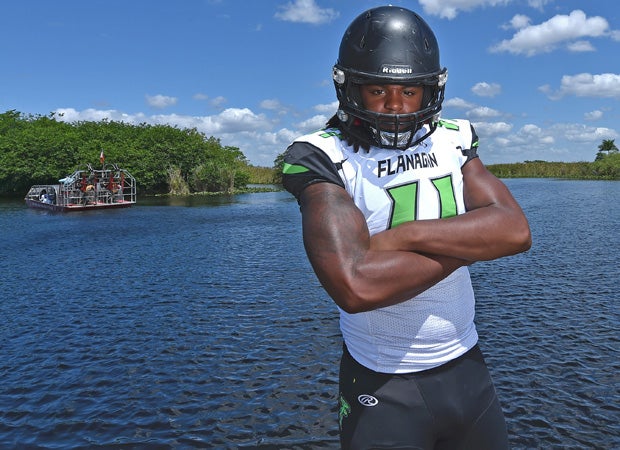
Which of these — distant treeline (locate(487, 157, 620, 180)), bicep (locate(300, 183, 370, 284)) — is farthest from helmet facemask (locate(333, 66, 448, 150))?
distant treeline (locate(487, 157, 620, 180))

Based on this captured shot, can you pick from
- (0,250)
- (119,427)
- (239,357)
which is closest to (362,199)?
(119,427)

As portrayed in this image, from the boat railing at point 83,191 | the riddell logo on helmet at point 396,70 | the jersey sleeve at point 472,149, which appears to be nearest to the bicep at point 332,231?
the riddell logo on helmet at point 396,70

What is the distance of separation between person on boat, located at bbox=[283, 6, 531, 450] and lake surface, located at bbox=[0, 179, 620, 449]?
6.25 m

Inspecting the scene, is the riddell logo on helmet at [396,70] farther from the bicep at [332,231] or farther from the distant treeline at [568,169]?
the distant treeline at [568,169]

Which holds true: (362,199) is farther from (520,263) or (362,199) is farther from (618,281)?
(520,263)

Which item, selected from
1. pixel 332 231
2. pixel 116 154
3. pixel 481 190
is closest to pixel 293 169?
pixel 332 231

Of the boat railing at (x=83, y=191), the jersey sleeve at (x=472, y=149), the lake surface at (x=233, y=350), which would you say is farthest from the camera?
the boat railing at (x=83, y=191)

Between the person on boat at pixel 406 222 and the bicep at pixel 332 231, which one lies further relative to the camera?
the person on boat at pixel 406 222

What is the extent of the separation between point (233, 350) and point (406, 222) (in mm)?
10567

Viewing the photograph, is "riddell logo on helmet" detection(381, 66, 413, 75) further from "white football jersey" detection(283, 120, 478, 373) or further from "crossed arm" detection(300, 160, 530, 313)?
"crossed arm" detection(300, 160, 530, 313)

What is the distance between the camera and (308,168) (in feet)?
7.00

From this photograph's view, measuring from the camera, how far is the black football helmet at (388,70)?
2.22 metres

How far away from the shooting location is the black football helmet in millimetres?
2225

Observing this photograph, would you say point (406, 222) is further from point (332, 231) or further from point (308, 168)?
point (308, 168)
